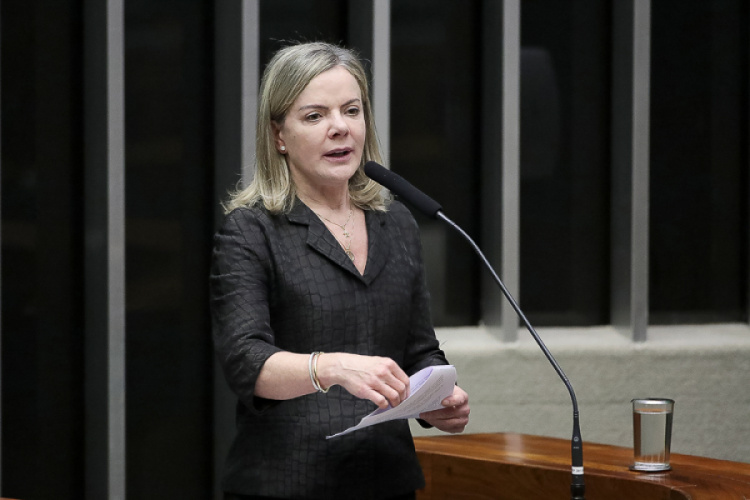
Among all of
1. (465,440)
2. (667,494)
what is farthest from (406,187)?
(465,440)

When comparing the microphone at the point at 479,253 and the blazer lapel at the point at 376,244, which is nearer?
the microphone at the point at 479,253

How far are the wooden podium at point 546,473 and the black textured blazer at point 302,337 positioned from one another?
1.65 feet

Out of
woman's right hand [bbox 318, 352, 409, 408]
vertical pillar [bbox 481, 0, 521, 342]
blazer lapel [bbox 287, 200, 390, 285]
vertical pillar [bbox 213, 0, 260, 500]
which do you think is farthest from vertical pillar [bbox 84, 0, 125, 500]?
woman's right hand [bbox 318, 352, 409, 408]

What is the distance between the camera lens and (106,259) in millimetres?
3184

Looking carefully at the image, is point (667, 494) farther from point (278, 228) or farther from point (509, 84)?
point (509, 84)

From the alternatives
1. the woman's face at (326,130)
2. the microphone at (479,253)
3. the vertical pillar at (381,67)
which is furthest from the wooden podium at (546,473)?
the vertical pillar at (381,67)

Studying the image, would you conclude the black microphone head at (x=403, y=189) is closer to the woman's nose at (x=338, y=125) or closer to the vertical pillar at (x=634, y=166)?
the woman's nose at (x=338, y=125)

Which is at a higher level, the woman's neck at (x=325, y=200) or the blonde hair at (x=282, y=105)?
the blonde hair at (x=282, y=105)

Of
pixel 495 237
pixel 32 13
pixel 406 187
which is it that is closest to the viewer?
pixel 406 187

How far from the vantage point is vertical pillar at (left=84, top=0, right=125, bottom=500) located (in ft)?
10.4

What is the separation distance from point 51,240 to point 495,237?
62.9 inches

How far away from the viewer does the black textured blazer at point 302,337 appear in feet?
5.38

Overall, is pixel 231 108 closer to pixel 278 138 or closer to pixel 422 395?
pixel 278 138

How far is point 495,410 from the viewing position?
3621mm
